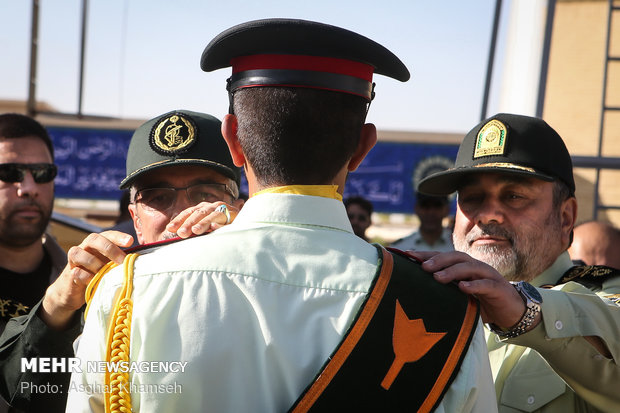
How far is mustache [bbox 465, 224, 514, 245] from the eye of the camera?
260 centimetres

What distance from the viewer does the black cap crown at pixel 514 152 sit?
2.58m

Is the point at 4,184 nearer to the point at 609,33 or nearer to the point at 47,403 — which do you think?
the point at 47,403

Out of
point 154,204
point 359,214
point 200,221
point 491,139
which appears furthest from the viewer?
point 359,214

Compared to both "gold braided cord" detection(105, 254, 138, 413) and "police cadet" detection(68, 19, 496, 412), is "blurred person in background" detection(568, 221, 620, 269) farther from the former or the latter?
"gold braided cord" detection(105, 254, 138, 413)

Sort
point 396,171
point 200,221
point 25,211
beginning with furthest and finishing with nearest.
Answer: point 396,171, point 25,211, point 200,221

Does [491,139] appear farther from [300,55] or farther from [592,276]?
[300,55]

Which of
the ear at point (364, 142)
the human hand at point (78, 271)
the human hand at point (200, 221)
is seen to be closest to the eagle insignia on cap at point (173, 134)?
the human hand at point (200, 221)

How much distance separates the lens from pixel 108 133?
11.7 m

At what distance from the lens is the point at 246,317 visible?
4.66 ft

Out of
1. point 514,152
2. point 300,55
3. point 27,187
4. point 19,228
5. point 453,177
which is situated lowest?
point 19,228

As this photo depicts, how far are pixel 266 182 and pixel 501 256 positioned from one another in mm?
1329

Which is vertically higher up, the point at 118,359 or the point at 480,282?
the point at 480,282

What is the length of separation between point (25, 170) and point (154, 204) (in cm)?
111

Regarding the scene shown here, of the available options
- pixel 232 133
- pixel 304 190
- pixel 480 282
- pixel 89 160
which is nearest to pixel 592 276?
pixel 480 282
